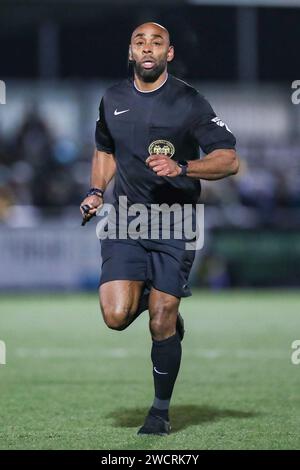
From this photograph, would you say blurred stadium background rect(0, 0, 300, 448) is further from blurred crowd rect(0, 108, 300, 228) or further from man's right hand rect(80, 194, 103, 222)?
man's right hand rect(80, 194, 103, 222)

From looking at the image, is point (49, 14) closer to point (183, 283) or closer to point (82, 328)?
point (82, 328)

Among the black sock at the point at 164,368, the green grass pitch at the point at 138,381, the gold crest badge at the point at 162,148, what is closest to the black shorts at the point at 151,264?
the black sock at the point at 164,368

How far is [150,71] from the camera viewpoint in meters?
7.20

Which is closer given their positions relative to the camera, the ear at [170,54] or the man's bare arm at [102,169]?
the ear at [170,54]

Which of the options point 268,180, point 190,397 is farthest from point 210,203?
point 190,397

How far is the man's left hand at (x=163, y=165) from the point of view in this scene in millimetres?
6785

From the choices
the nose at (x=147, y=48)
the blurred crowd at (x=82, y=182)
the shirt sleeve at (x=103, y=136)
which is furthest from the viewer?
the blurred crowd at (x=82, y=182)

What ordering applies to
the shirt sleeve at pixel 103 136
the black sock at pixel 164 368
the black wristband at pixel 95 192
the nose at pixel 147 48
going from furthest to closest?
the shirt sleeve at pixel 103 136
the black wristband at pixel 95 192
the black sock at pixel 164 368
the nose at pixel 147 48

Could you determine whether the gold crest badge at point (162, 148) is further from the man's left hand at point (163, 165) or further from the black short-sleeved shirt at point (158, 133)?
the man's left hand at point (163, 165)

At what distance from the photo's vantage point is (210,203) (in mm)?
20188

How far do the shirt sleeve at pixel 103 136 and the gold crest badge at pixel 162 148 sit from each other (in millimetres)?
407

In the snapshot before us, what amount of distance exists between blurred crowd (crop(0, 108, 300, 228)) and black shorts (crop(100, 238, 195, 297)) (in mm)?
12035

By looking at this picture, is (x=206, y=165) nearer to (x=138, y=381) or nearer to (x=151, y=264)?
(x=151, y=264)

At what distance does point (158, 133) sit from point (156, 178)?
271mm
